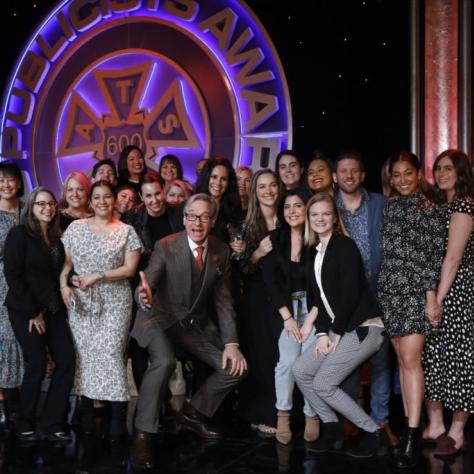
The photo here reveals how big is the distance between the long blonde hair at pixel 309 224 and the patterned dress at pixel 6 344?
1.91 meters

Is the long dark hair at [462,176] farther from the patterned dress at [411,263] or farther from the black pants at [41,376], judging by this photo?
the black pants at [41,376]

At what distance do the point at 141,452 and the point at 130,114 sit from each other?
4.48 meters

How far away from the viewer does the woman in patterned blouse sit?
13.4 ft

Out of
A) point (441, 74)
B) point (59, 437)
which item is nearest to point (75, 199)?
point (59, 437)

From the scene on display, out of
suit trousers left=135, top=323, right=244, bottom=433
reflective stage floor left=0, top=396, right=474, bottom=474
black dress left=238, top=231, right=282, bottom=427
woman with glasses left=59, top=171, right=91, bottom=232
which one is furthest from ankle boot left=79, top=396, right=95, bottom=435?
woman with glasses left=59, top=171, right=91, bottom=232

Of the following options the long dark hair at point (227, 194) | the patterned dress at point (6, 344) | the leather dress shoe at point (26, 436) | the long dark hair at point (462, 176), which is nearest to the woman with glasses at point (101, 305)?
the leather dress shoe at point (26, 436)

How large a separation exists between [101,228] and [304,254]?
1.26m

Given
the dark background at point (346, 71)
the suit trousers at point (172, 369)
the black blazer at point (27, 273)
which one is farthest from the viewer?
the dark background at point (346, 71)

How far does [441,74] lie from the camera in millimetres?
6465

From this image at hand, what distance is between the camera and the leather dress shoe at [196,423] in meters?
4.56

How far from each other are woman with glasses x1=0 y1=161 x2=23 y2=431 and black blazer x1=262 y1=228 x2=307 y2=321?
168 cm

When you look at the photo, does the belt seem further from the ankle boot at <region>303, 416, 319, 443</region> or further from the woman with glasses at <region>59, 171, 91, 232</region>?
the woman with glasses at <region>59, 171, 91, 232</region>

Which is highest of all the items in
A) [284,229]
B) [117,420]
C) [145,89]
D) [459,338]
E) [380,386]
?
[145,89]

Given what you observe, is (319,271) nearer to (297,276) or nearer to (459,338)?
(297,276)
